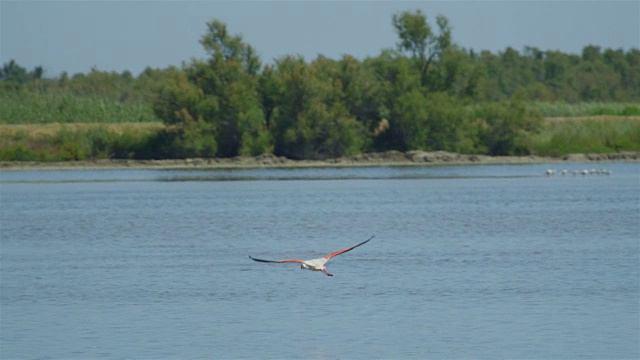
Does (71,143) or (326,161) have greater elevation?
(71,143)

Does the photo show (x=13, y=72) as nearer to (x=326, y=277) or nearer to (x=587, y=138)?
(x=587, y=138)

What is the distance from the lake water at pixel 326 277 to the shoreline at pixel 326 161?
2483 cm

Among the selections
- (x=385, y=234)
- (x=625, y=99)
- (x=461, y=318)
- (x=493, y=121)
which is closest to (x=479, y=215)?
(x=385, y=234)

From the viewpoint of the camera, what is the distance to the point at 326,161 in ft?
274

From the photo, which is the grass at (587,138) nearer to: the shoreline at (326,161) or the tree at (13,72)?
the shoreline at (326,161)

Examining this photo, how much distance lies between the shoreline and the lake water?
24829 mm

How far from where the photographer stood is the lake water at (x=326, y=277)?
2059 cm

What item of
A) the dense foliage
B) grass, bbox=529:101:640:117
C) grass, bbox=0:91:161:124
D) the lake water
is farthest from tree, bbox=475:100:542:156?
the lake water

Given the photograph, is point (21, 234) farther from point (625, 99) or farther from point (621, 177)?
point (625, 99)

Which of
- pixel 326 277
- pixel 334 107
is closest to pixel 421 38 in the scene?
pixel 334 107

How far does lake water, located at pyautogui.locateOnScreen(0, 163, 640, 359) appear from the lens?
20.6 m

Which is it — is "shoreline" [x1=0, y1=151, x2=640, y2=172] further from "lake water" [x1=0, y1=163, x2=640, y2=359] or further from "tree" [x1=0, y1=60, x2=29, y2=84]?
"tree" [x1=0, y1=60, x2=29, y2=84]

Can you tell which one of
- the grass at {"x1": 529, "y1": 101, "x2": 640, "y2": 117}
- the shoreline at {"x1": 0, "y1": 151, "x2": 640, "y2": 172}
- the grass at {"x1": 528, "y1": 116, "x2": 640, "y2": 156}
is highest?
the grass at {"x1": 529, "y1": 101, "x2": 640, "y2": 117}

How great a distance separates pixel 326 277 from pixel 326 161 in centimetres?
5535
